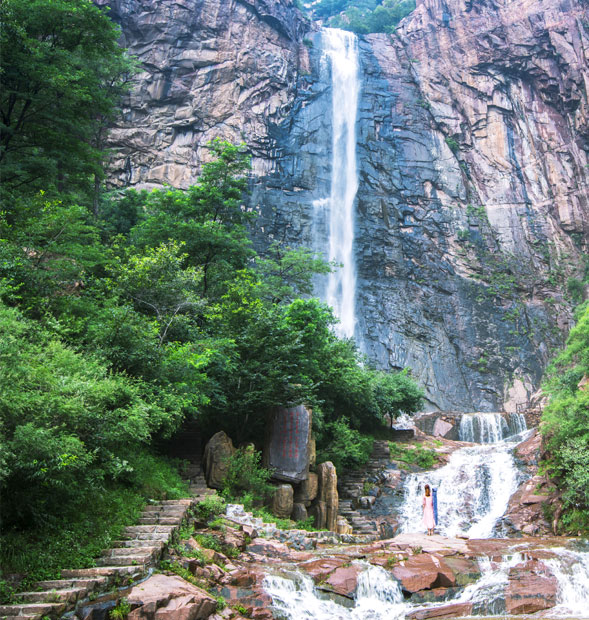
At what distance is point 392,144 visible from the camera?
129ft

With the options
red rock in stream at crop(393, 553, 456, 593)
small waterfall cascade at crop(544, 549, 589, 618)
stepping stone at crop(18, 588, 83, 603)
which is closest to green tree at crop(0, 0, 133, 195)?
stepping stone at crop(18, 588, 83, 603)

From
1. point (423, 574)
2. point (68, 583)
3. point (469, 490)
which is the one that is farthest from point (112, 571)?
point (469, 490)

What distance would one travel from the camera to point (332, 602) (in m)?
8.09

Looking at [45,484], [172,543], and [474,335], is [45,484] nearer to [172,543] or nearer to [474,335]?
[172,543]

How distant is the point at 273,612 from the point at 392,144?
37.3m

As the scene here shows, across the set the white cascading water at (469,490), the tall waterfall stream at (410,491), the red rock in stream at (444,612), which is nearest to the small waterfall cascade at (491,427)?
the tall waterfall stream at (410,491)

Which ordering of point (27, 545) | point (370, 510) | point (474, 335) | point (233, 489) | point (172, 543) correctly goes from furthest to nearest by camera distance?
point (474, 335) → point (370, 510) → point (233, 489) → point (172, 543) → point (27, 545)

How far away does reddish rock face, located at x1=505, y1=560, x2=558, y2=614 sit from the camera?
8.20 meters

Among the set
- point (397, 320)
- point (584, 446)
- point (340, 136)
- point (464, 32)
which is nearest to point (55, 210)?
point (584, 446)

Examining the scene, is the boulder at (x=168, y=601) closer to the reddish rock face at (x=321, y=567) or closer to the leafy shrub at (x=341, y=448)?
the reddish rock face at (x=321, y=567)

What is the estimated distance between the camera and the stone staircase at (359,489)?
14969 millimetres

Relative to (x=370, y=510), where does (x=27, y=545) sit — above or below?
above

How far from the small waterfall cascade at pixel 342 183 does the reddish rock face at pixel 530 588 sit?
2374 centimetres

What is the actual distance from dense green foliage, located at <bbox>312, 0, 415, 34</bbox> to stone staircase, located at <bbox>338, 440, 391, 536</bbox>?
133ft
